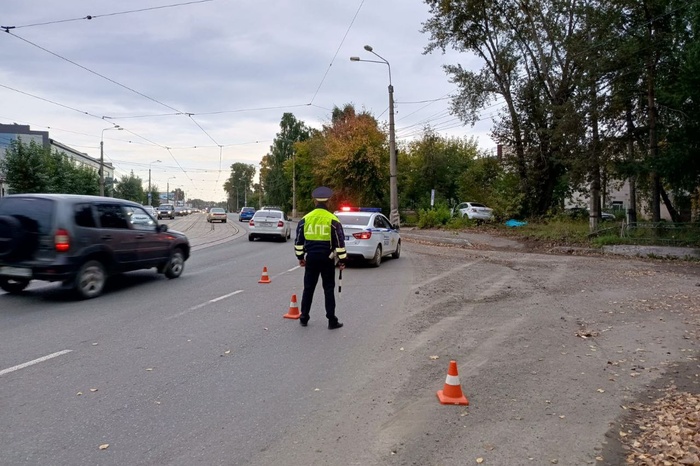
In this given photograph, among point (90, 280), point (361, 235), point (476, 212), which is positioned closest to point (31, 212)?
point (90, 280)

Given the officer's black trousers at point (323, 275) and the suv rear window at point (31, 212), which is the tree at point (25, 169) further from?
the officer's black trousers at point (323, 275)

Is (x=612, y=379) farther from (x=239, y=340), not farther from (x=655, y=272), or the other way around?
(x=655, y=272)

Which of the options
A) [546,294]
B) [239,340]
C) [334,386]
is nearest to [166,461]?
[334,386]

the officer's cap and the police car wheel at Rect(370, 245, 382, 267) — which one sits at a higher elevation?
the officer's cap

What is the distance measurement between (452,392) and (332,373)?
134cm

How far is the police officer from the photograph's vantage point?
7.32 meters

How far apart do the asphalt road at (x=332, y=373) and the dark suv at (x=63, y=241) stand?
19.2 inches

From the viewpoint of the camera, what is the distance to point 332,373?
17.9ft

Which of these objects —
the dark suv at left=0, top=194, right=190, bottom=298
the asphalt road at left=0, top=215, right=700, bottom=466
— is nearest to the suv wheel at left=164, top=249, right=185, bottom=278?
the asphalt road at left=0, top=215, right=700, bottom=466

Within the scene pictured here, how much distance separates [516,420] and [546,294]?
664cm

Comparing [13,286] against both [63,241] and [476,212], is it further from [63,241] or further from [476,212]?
[476,212]

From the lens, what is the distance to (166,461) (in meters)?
3.54

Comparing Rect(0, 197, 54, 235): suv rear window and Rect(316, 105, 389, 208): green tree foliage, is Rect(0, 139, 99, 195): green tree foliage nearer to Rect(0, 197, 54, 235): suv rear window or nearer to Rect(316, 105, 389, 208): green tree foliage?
Rect(316, 105, 389, 208): green tree foliage

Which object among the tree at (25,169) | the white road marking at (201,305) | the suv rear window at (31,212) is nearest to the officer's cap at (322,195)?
the white road marking at (201,305)
